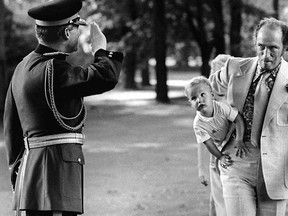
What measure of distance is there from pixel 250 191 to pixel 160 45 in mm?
22248

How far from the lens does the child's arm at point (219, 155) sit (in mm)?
5146

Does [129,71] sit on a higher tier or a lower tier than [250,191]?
lower

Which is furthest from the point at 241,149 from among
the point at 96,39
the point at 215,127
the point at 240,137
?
the point at 96,39

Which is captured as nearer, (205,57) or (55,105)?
(55,105)

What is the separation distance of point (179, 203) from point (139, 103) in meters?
17.9

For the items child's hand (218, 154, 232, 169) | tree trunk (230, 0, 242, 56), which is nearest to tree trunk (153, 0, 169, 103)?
tree trunk (230, 0, 242, 56)

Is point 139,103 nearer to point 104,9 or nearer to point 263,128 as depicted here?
point 104,9

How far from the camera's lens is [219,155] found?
5.22 meters

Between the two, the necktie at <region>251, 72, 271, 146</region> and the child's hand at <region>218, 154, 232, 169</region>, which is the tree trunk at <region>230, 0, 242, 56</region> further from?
the necktie at <region>251, 72, 271, 146</region>

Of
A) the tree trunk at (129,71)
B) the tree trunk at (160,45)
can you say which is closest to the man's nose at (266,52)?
the tree trunk at (160,45)

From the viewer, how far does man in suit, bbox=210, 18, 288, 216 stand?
492cm

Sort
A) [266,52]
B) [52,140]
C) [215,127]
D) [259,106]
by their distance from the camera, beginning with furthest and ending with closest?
1. [215,127]
2. [259,106]
3. [266,52]
4. [52,140]

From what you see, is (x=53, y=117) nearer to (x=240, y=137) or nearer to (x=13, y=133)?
(x=13, y=133)

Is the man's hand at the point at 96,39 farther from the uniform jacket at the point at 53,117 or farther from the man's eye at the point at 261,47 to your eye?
the man's eye at the point at 261,47
